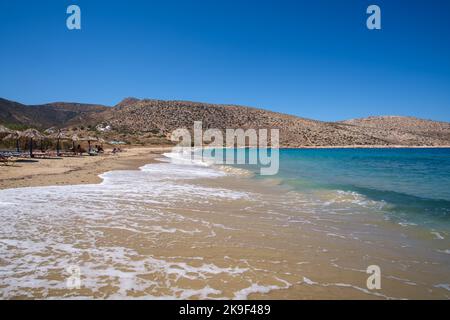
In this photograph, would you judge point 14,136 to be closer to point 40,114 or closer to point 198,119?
point 198,119

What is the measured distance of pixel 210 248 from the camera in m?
6.30

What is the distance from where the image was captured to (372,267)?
568 cm

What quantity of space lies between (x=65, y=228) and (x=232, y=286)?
14.9 ft

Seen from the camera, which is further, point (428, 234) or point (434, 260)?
point (428, 234)

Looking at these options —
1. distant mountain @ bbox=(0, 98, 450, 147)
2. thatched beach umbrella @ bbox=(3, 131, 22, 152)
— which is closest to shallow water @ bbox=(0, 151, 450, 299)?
thatched beach umbrella @ bbox=(3, 131, 22, 152)

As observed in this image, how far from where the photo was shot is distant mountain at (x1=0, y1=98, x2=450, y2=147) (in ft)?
289

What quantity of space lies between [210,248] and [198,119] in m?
91.6

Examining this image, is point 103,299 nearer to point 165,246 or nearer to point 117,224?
point 165,246

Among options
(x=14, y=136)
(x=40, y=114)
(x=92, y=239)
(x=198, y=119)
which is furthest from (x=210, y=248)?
(x=40, y=114)

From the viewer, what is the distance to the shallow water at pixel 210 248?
182 inches

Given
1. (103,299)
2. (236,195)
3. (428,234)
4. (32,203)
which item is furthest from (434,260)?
(32,203)

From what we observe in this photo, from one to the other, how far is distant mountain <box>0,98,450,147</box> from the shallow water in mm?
64193

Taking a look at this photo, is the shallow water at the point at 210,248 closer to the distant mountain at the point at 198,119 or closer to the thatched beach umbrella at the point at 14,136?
the thatched beach umbrella at the point at 14,136

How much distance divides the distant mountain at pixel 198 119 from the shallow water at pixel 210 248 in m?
64.2
